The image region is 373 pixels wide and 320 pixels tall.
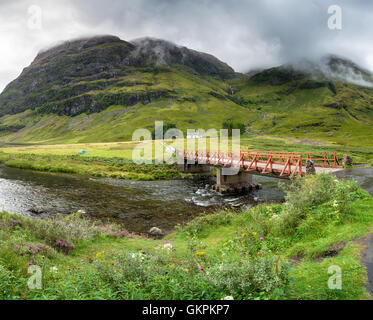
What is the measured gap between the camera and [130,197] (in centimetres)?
3016

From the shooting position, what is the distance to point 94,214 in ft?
75.0

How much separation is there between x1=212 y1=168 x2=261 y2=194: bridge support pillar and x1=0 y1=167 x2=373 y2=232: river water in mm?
1426

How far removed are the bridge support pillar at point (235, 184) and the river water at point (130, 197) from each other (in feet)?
4.68

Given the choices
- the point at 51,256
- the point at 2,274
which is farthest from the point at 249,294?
the point at 51,256

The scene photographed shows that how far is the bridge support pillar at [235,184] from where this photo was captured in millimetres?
32844

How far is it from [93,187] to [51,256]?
27.6 m

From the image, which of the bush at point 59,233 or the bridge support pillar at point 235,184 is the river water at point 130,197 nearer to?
the bridge support pillar at point 235,184

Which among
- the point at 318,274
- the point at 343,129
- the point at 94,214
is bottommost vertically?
the point at 94,214

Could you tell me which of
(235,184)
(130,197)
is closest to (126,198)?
(130,197)

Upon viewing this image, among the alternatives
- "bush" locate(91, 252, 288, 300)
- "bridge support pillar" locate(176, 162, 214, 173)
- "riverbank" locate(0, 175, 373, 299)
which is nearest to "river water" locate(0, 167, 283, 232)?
"riverbank" locate(0, 175, 373, 299)

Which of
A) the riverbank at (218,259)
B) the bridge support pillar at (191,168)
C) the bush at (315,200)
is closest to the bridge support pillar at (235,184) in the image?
the bridge support pillar at (191,168)

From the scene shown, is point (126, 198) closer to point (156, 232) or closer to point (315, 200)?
point (156, 232)

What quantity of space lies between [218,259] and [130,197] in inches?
965
